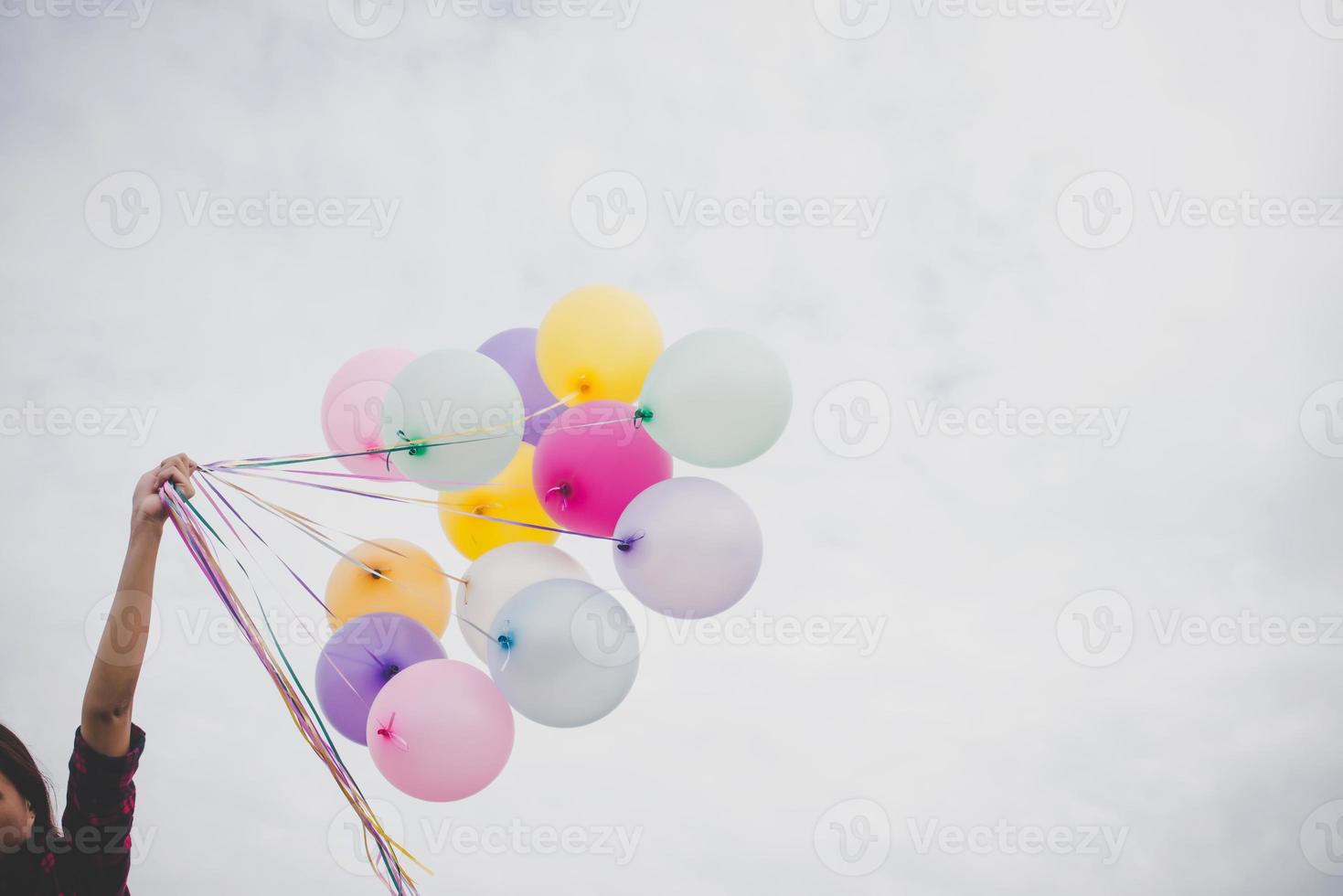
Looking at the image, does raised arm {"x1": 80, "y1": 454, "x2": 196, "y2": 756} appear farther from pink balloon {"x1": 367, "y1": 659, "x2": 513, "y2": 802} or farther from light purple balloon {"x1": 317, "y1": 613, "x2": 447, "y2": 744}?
light purple balloon {"x1": 317, "y1": 613, "x2": 447, "y2": 744}

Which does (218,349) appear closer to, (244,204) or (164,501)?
(244,204)

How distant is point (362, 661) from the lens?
2.58 m

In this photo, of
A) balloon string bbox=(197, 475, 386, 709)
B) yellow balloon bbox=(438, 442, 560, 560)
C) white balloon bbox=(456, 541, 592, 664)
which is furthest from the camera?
yellow balloon bbox=(438, 442, 560, 560)

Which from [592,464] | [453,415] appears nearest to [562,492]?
[592,464]

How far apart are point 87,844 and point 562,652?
127 cm

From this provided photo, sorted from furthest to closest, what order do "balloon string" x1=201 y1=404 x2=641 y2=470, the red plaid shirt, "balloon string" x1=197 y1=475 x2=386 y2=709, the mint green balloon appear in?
the mint green balloon
"balloon string" x1=201 y1=404 x2=641 y2=470
"balloon string" x1=197 y1=475 x2=386 y2=709
the red plaid shirt

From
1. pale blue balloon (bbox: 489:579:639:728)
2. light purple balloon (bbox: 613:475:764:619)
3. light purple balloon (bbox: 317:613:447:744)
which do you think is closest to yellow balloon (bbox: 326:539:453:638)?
light purple balloon (bbox: 317:613:447:744)

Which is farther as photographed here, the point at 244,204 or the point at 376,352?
the point at 244,204

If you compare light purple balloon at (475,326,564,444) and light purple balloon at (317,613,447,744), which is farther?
light purple balloon at (475,326,564,444)

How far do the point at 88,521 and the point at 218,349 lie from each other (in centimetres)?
198

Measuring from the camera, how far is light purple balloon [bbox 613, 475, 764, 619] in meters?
2.44

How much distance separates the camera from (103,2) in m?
5.09

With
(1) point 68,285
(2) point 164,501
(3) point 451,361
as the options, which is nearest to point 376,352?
(3) point 451,361

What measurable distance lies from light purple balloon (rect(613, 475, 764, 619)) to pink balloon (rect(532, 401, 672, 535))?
0.10 m
